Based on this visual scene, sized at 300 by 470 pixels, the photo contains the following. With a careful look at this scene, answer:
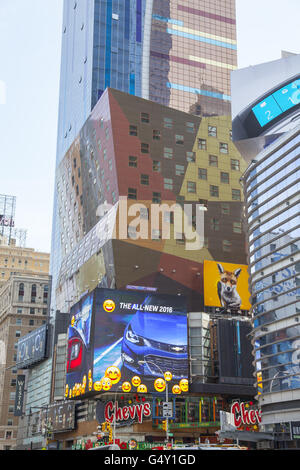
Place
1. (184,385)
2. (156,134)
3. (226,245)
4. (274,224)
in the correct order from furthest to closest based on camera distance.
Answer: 1. (156,134)
2. (226,245)
3. (184,385)
4. (274,224)

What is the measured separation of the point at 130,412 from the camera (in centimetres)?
8969

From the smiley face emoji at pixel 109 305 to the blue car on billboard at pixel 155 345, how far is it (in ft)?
11.9

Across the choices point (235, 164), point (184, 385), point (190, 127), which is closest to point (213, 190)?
point (235, 164)

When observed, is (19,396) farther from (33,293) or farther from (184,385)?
(184,385)

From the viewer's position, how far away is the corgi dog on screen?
A: 111312 millimetres

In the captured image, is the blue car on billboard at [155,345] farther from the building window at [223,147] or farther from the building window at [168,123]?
the building window at [223,147]

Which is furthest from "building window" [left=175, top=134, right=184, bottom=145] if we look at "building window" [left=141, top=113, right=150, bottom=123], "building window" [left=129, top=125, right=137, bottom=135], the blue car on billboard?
the blue car on billboard

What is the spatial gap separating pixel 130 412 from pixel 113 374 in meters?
6.74

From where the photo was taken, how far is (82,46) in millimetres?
160875

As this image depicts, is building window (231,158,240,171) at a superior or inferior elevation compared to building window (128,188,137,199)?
superior

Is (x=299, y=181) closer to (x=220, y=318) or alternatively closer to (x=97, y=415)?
(x=220, y=318)

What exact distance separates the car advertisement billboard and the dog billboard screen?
13.6m

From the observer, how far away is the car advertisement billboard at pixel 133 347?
292 ft

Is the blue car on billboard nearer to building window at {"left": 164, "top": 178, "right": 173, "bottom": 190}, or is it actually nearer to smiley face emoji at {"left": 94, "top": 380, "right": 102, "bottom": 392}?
smiley face emoji at {"left": 94, "top": 380, "right": 102, "bottom": 392}
